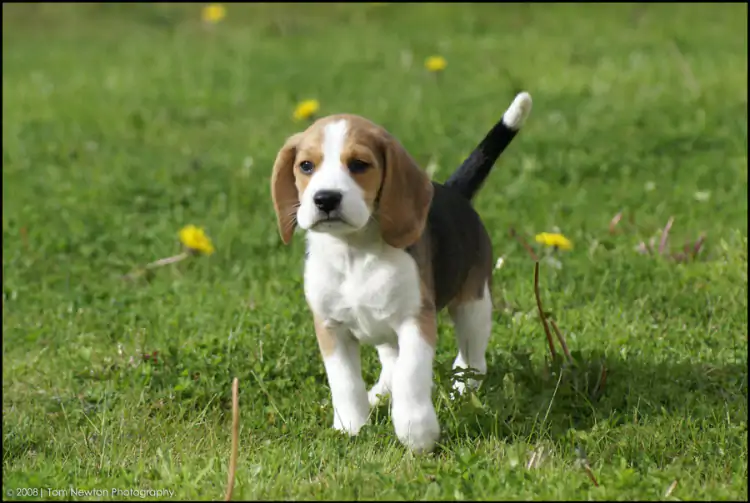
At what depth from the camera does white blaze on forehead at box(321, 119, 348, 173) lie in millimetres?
3998

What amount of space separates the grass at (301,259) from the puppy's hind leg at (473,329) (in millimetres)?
124

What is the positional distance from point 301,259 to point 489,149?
202cm

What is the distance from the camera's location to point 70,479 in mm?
3730

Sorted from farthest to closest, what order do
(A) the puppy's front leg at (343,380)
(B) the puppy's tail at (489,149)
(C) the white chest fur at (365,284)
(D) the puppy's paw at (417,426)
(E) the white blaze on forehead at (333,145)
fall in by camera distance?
(B) the puppy's tail at (489,149) → (A) the puppy's front leg at (343,380) → (C) the white chest fur at (365,284) → (D) the puppy's paw at (417,426) → (E) the white blaze on forehead at (333,145)

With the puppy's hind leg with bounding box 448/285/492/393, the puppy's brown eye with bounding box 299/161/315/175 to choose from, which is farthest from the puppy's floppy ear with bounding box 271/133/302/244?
the puppy's hind leg with bounding box 448/285/492/393

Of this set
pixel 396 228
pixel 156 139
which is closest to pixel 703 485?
pixel 396 228

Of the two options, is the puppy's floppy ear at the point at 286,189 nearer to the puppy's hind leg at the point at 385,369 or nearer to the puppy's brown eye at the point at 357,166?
the puppy's brown eye at the point at 357,166

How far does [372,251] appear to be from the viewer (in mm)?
4328

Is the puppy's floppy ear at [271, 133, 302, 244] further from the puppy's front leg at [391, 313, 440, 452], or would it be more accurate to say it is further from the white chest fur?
the puppy's front leg at [391, 313, 440, 452]

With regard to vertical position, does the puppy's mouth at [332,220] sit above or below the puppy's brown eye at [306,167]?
below

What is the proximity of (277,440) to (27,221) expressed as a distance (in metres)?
3.67

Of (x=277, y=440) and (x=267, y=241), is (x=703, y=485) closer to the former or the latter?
(x=277, y=440)

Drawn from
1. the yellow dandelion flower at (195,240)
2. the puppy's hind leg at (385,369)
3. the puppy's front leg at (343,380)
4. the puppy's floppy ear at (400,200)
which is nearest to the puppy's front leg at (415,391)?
the puppy's front leg at (343,380)

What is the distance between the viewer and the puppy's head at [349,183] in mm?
3920
